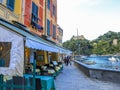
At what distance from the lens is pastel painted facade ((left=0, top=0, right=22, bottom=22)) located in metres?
9.88

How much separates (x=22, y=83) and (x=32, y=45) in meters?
1.28

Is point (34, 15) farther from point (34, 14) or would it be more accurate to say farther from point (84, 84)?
point (84, 84)

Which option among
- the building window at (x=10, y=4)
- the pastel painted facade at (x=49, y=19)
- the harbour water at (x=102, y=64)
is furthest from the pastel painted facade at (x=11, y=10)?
the harbour water at (x=102, y=64)

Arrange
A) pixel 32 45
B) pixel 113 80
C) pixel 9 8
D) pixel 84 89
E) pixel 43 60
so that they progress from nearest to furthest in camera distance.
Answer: pixel 32 45
pixel 84 89
pixel 9 8
pixel 113 80
pixel 43 60

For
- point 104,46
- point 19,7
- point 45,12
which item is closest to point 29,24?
point 19,7

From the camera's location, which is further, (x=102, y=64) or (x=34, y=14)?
(x=102, y=64)

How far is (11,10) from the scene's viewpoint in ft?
36.1

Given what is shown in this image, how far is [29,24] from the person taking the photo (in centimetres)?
1425

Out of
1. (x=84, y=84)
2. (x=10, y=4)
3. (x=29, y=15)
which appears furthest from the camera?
(x=29, y=15)

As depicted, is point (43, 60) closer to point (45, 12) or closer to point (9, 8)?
point (45, 12)

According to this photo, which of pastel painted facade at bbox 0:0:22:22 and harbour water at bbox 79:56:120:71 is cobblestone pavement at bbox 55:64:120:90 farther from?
pastel painted facade at bbox 0:0:22:22

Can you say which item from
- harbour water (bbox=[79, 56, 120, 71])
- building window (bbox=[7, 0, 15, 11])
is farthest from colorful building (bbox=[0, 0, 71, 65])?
harbour water (bbox=[79, 56, 120, 71])

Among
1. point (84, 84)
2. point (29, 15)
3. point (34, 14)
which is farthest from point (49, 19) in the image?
point (84, 84)

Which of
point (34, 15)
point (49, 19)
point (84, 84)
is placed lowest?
point (84, 84)
